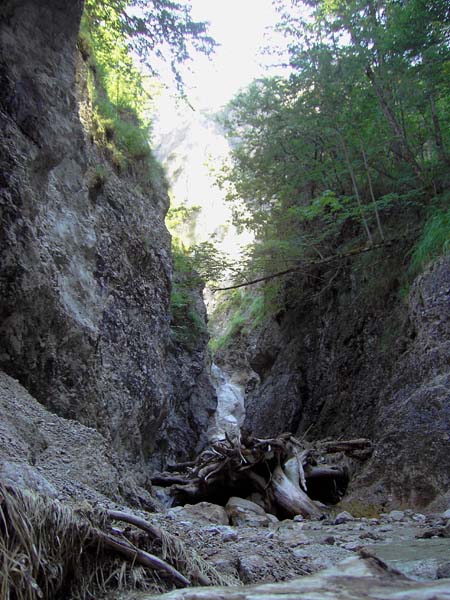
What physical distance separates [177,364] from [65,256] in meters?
8.22

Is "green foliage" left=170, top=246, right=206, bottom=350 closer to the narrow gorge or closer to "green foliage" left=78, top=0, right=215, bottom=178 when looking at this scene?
the narrow gorge

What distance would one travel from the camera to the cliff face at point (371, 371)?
6531 millimetres

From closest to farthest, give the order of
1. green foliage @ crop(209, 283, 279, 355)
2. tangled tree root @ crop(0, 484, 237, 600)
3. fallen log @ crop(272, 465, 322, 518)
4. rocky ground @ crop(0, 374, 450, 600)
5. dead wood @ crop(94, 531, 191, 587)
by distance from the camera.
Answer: tangled tree root @ crop(0, 484, 237, 600) < dead wood @ crop(94, 531, 191, 587) < rocky ground @ crop(0, 374, 450, 600) < fallen log @ crop(272, 465, 322, 518) < green foliage @ crop(209, 283, 279, 355)

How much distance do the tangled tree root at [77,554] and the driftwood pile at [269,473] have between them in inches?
213

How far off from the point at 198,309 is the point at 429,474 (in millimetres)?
11838

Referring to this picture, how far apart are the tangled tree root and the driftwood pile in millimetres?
5399

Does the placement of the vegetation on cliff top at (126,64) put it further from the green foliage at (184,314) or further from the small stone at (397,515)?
the small stone at (397,515)

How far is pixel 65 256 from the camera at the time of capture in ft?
22.7

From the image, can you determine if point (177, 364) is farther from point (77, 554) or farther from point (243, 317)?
point (243, 317)

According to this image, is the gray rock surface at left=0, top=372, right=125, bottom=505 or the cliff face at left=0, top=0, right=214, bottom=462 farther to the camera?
the cliff face at left=0, top=0, right=214, bottom=462

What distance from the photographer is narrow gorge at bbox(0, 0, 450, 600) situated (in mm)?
2186

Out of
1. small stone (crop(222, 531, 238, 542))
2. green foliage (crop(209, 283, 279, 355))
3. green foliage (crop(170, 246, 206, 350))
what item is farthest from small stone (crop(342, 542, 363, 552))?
green foliage (crop(209, 283, 279, 355))

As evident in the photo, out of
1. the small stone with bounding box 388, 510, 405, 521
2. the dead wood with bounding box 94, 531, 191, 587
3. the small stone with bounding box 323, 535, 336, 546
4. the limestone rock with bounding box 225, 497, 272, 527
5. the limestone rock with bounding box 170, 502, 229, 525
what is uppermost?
the dead wood with bounding box 94, 531, 191, 587

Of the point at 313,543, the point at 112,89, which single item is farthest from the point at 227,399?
the point at 313,543
